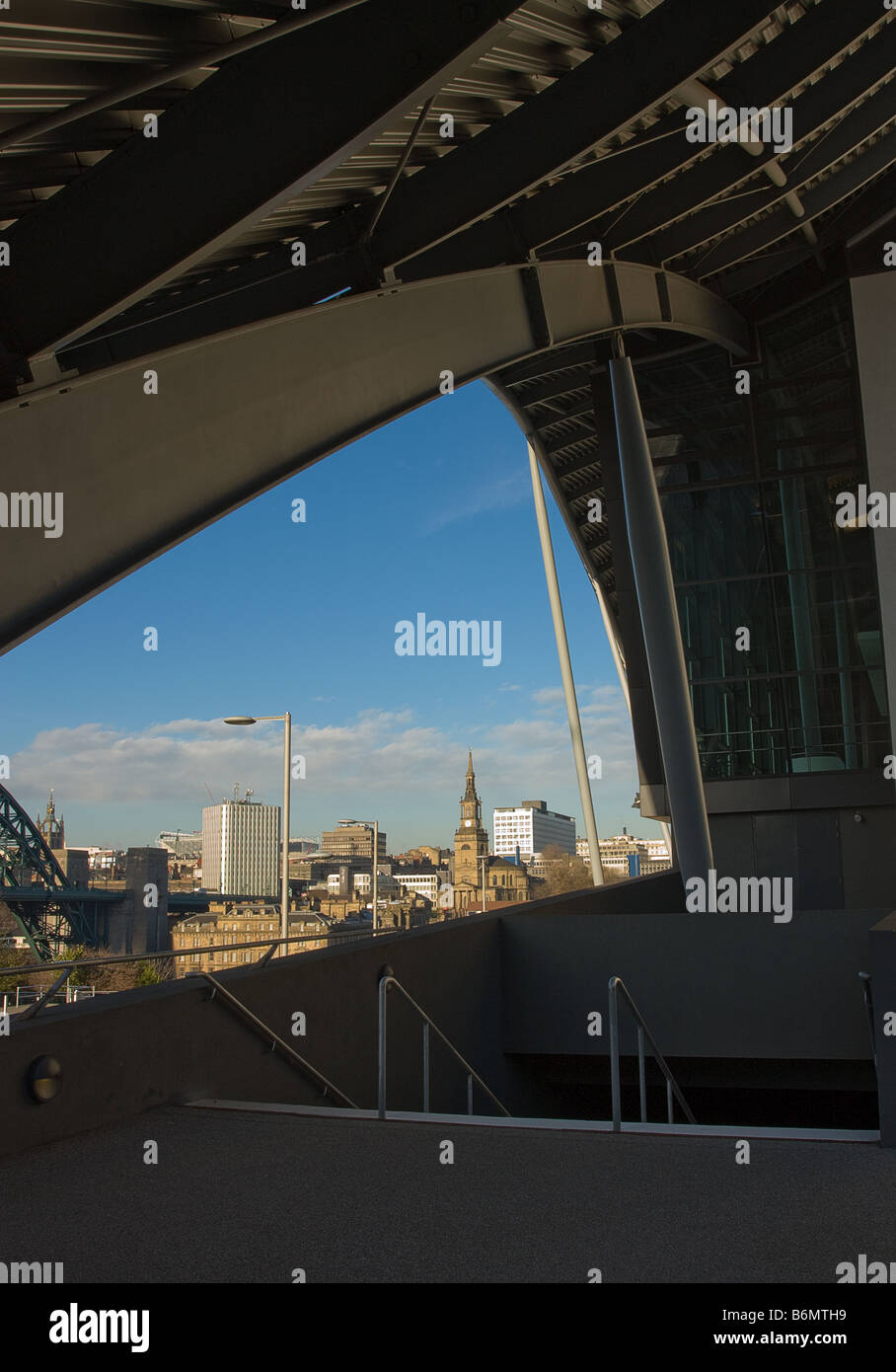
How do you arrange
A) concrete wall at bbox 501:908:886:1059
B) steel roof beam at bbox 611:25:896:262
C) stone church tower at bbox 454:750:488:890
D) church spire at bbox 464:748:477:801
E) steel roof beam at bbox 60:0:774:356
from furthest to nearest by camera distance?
1. church spire at bbox 464:748:477:801
2. stone church tower at bbox 454:750:488:890
3. steel roof beam at bbox 611:25:896:262
4. concrete wall at bbox 501:908:886:1059
5. steel roof beam at bbox 60:0:774:356

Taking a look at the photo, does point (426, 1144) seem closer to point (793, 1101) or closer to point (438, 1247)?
point (438, 1247)

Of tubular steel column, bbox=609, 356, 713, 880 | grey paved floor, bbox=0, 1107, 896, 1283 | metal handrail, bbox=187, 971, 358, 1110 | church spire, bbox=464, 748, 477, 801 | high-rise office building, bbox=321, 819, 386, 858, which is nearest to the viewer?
grey paved floor, bbox=0, 1107, 896, 1283

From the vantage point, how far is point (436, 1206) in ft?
15.7

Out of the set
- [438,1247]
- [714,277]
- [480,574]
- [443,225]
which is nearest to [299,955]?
[438,1247]

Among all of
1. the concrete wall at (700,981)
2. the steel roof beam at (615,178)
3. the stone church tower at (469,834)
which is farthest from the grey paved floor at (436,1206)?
the stone church tower at (469,834)

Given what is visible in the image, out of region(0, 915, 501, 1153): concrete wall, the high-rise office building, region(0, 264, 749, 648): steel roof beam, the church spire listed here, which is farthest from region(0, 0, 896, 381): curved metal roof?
the church spire

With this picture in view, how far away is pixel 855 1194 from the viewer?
482 centimetres

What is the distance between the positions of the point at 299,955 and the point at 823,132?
13.1m

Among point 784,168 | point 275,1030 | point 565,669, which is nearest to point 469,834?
point 565,669

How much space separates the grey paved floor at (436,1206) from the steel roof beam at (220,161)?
438 cm

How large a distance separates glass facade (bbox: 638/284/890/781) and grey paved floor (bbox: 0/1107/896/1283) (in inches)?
717

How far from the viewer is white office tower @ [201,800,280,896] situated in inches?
1866

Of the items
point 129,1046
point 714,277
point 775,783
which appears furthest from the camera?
point 775,783

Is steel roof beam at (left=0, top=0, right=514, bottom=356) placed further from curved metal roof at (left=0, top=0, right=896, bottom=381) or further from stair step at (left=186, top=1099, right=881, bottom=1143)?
stair step at (left=186, top=1099, right=881, bottom=1143)
